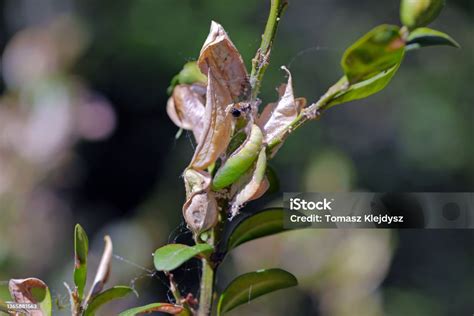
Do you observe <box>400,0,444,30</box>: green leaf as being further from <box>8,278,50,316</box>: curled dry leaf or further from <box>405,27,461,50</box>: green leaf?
<box>8,278,50,316</box>: curled dry leaf

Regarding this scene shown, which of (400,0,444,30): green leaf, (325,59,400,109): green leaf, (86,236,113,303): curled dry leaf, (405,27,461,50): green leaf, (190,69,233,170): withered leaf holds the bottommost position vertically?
(86,236,113,303): curled dry leaf

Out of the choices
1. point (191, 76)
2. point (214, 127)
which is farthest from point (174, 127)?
point (214, 127)

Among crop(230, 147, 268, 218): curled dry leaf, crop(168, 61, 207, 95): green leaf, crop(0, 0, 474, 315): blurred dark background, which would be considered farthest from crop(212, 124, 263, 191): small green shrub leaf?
crop(0, 0, 474, 315): blurred dark background

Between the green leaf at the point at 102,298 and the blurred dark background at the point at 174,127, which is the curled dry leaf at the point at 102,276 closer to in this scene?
the green leaf at the point at 102,298

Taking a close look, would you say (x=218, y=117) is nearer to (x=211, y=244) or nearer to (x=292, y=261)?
(x=211, y=244)

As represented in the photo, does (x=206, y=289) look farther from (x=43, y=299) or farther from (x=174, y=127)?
(x=174, y=127)

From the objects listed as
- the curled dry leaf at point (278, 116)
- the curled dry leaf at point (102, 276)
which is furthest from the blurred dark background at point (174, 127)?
the curled dry leaf at point (278, 116)
